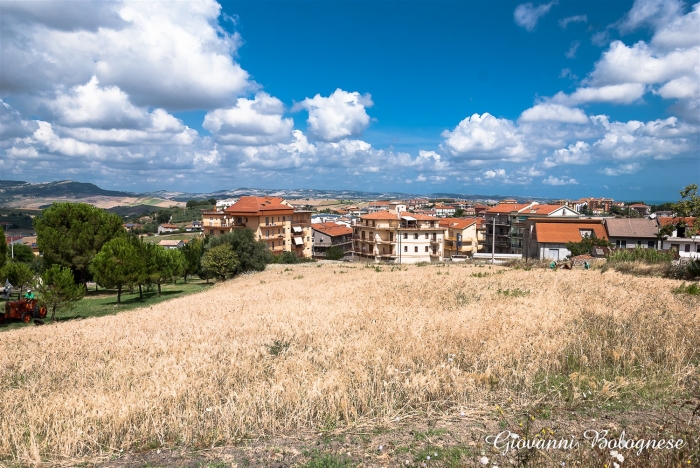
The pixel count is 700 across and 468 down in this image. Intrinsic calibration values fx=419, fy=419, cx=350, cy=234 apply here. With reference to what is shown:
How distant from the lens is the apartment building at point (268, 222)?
74000 millimetres

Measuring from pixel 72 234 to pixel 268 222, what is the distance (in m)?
38.8

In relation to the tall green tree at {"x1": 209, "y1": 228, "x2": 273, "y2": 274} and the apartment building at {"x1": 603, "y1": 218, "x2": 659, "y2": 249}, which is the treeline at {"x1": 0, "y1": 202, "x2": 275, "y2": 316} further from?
the apartment building at {"x1": 603, "y1": 218, "x2": 659, "y2": 249}

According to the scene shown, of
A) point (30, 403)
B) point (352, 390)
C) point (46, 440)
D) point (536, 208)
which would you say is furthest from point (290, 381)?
point (536, 208)

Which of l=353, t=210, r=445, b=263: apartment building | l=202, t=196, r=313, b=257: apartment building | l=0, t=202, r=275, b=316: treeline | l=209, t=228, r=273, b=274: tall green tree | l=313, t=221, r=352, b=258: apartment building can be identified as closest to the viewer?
l=0, t=202, r=275, b=316: treeline

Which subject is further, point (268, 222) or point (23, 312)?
point (268, 222)

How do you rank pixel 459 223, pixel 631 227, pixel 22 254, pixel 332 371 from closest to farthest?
1. pixel 332 371
2. pixel 631 227
3. pixel 22 254
4. pixel 459 223

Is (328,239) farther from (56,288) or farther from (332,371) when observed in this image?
(332,371)

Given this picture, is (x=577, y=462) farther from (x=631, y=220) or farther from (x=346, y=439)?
(x=631, y=220)

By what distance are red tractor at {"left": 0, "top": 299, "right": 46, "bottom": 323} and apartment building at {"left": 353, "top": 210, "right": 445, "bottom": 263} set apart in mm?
54829

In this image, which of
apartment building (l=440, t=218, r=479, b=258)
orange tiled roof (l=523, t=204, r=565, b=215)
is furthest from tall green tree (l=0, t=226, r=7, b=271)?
orange tiled roof (l=523, t=204, r=565, b=215)

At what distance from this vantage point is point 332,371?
7.57 meters

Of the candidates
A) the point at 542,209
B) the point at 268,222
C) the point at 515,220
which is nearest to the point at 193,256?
the point at 268,222

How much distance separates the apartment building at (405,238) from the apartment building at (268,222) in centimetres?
1455

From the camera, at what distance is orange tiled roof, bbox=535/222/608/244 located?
5441 centimetres
